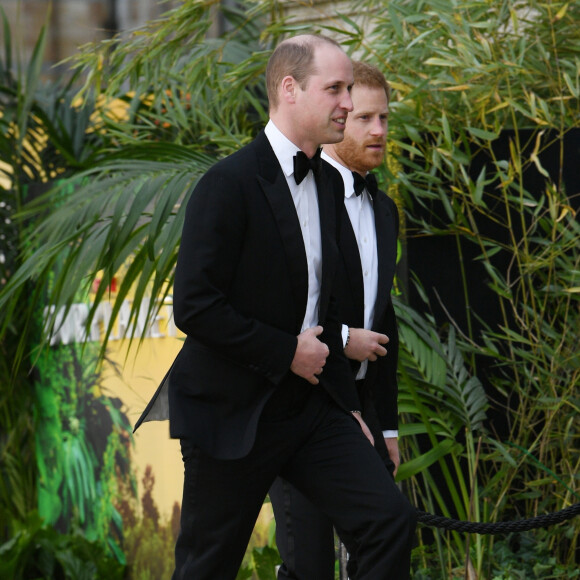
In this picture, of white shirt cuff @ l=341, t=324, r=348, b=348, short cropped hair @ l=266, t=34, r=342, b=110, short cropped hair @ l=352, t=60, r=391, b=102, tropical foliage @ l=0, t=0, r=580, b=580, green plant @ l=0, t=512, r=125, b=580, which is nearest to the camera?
short cropped hair @ l=266, t=34, r=342, b=110

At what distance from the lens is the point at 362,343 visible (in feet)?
9.63

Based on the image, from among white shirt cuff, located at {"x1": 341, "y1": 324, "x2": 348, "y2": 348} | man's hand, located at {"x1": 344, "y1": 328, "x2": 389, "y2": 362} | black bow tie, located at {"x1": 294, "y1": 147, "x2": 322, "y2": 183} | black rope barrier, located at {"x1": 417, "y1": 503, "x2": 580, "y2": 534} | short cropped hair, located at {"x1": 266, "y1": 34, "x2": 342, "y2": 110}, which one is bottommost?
black rope barrier, located at {"x1": 417, "y1": 503, "x2": 580, "y2": 534}

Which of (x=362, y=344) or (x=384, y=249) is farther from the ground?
(x=384, y=249)

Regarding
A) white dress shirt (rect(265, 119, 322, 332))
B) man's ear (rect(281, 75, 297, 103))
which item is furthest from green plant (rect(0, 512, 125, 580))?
man's ear (rect(281, 75, 297, 103))

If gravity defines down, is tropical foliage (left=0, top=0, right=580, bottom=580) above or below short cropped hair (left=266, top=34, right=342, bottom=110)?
below

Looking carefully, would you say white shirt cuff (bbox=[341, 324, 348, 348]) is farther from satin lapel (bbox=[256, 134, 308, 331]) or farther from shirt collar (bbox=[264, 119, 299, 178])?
shirt collar (bbox=[264, 119, 299, 178])

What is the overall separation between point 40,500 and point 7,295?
9.72 feet

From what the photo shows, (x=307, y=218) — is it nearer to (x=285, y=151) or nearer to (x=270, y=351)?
(x=285, y=151)

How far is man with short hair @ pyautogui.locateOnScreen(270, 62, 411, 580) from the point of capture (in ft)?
9.84

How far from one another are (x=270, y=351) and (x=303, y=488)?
0.39m

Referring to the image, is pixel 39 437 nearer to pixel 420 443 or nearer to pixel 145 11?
pixel 420 443

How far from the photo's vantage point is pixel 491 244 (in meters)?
4.20

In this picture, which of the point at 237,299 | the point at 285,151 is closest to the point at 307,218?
the point at 285,151

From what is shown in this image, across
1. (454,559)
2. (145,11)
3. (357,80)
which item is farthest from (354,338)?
(145,11)
